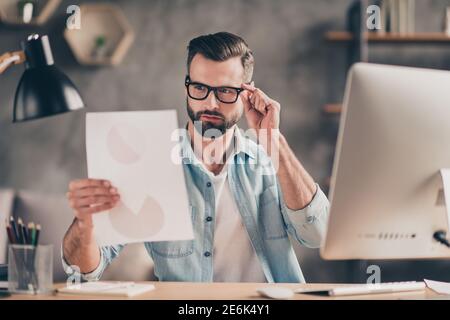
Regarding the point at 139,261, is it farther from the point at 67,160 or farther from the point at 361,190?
the point at 361,190

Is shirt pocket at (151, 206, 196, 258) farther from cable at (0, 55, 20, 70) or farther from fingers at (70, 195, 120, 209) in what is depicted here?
cable at (0, 55, 20, 70)

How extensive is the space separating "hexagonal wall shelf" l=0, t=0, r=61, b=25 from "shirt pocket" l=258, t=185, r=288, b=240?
1.76 metres

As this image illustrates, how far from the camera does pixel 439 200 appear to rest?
1.19 meters

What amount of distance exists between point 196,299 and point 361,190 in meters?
0.38

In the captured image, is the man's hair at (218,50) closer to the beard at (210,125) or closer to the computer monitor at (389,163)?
the beard at (210,125)

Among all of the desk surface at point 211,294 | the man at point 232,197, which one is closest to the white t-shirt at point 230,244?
the man at point 232,197

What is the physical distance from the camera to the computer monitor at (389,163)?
1.10 meters

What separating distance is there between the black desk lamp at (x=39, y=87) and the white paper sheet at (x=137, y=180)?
221 mm

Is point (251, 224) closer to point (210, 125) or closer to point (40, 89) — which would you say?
point (210, 125)

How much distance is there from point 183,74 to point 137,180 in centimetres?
197

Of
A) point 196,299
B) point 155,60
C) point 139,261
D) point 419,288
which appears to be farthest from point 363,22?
point 196,299

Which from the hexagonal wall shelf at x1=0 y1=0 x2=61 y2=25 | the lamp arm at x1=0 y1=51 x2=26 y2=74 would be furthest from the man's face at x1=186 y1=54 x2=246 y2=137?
the hexagonal wall shelf at x1=0 y1=0 x2=61 y2=25

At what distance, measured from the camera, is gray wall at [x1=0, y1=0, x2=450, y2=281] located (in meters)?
3.13

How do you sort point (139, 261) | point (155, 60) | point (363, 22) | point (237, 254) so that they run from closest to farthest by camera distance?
1. point (237, 254)
2. point (139, 261)
3. point (363, 22)
4. point (155, 60)
